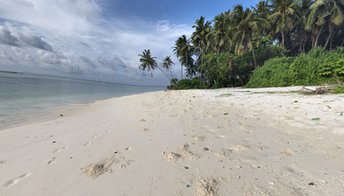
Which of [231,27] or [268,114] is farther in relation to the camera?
[231,27]

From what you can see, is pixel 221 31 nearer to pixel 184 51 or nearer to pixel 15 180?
pixel 184 51

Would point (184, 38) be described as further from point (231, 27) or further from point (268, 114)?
point (268, 114)

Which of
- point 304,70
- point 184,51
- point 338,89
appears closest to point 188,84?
point 184,51

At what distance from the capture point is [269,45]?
28391mm

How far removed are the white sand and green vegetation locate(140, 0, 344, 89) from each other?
50.5 ft

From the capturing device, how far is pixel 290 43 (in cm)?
3488

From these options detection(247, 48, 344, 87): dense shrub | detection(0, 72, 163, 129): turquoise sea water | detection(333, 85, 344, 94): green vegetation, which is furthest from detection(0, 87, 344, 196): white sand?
detection(247, 48, 344, 87): dense shrub

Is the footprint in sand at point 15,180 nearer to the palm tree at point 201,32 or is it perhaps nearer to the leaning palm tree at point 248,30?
the leaning palm tree at point 248,30

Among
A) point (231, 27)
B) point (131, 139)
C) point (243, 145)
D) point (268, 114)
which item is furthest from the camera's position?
point (231, 27)

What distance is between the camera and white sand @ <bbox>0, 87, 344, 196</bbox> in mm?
2139

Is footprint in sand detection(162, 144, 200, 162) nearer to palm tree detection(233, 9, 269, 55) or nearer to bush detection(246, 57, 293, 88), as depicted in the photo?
bush detection(246, 57, 293, 88)

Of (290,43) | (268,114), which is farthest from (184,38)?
(268,114)

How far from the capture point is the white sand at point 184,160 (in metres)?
2.14

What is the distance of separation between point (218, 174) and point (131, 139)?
2.02 metres
